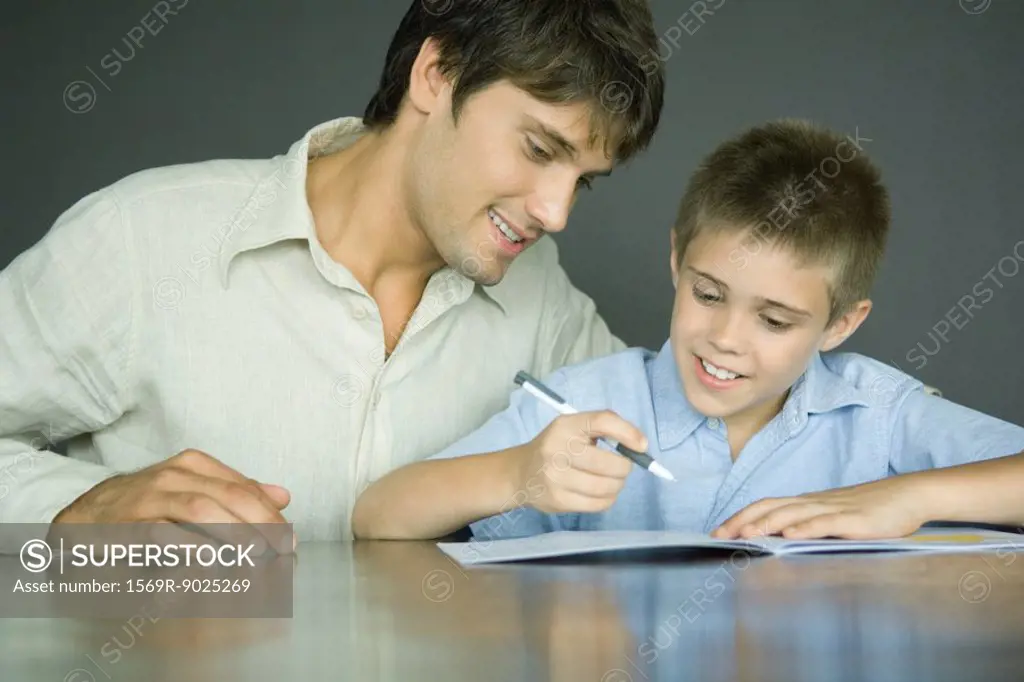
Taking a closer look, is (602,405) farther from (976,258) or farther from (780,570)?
(976,258)

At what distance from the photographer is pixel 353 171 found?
2180mm

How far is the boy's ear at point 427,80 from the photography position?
2.08 meters

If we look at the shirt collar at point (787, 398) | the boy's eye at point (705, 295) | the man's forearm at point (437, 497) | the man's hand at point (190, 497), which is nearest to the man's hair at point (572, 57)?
the boy's eye at point (705, 295)

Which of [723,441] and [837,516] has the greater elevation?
[723,441]

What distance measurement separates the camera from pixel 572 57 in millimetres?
1924

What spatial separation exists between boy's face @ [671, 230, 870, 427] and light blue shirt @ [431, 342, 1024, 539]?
3.9 inches

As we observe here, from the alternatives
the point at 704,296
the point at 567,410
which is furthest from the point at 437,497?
the point at 704,296

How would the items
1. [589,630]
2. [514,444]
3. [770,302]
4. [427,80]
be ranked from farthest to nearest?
[427,80] → [514,444] → [770,302] → [589,630]

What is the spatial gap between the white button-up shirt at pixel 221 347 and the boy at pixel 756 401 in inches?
5.9

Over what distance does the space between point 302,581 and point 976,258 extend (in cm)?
237

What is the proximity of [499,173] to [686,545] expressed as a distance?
0.73m

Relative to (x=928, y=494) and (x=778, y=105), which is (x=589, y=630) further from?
(x=778, y=105)

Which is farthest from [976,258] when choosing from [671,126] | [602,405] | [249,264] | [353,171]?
[249,264]

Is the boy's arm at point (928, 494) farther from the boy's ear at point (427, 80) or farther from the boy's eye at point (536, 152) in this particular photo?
the boy's ear at point (427, 80)
